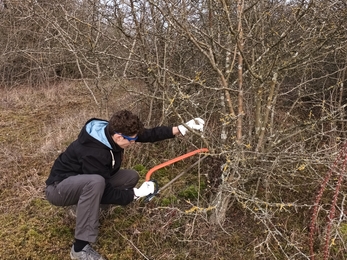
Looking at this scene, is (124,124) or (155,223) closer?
(124,124)

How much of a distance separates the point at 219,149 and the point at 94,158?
1.04 meters

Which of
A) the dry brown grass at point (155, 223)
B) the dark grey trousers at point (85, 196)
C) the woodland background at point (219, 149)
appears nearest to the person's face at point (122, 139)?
the dark grey trousers at point (85, 196)

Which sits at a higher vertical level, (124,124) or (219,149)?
(124,124)

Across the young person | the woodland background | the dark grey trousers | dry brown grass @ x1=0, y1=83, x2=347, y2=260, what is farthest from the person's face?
dry brown grass @ x1=0, y1=83, x2=347, y2=260

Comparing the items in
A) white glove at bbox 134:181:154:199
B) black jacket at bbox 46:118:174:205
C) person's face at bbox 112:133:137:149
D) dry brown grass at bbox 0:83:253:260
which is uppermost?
person's face at bbox 112:133:137:149

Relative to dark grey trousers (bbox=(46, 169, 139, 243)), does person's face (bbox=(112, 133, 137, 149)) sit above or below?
above

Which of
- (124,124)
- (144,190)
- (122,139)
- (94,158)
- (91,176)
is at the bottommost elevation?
(144,190)

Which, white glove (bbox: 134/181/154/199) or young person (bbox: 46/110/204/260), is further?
white glove (bbox: 134/181/154/199)

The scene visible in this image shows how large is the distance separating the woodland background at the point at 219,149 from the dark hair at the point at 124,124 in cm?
30

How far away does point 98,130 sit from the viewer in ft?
8.18

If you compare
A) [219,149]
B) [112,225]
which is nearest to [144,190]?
[112,225]

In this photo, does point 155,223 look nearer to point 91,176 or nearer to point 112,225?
point 112,225

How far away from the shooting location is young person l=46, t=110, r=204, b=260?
238 centimetres

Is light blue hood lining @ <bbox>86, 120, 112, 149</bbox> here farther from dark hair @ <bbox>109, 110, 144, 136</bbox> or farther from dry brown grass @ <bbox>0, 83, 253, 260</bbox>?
dry brown grass @ <bbox>0, 83, 253, 260</bbox>
